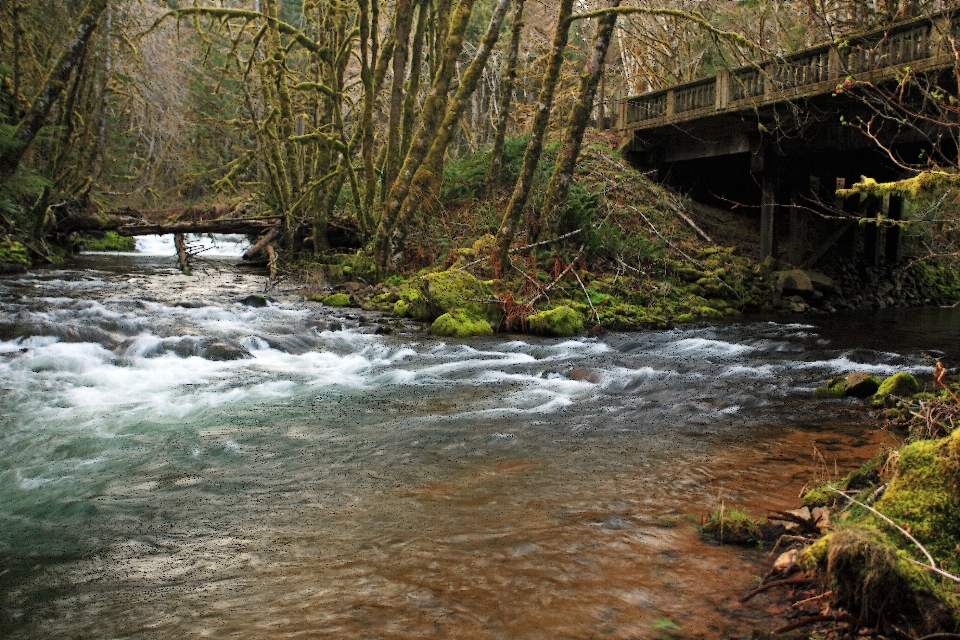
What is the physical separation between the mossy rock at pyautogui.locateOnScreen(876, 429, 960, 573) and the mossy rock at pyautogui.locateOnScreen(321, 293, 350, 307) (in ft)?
37.3

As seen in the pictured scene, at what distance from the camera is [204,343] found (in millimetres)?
9250

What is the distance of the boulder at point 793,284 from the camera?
15690mm

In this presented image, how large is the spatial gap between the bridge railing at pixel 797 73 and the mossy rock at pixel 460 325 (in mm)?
5922

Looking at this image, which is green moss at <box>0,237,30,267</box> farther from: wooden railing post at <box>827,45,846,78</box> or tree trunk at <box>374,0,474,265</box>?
wooden railing post at <box>827,45,846,78</box>

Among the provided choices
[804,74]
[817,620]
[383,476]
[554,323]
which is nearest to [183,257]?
[554,323]

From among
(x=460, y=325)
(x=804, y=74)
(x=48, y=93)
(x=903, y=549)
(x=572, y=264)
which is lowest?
(x=903, y=549)

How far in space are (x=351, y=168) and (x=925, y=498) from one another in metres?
14.3

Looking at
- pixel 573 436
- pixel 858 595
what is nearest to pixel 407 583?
pixel 858 595

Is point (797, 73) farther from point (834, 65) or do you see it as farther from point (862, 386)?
point (862, 386)

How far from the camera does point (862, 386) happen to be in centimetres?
721

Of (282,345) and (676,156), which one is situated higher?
(676,156)

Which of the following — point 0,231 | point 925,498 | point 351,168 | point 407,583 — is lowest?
point 407,583

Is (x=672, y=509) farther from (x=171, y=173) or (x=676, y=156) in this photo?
(x=171, y=173)

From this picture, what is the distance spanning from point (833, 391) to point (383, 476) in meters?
5.10
